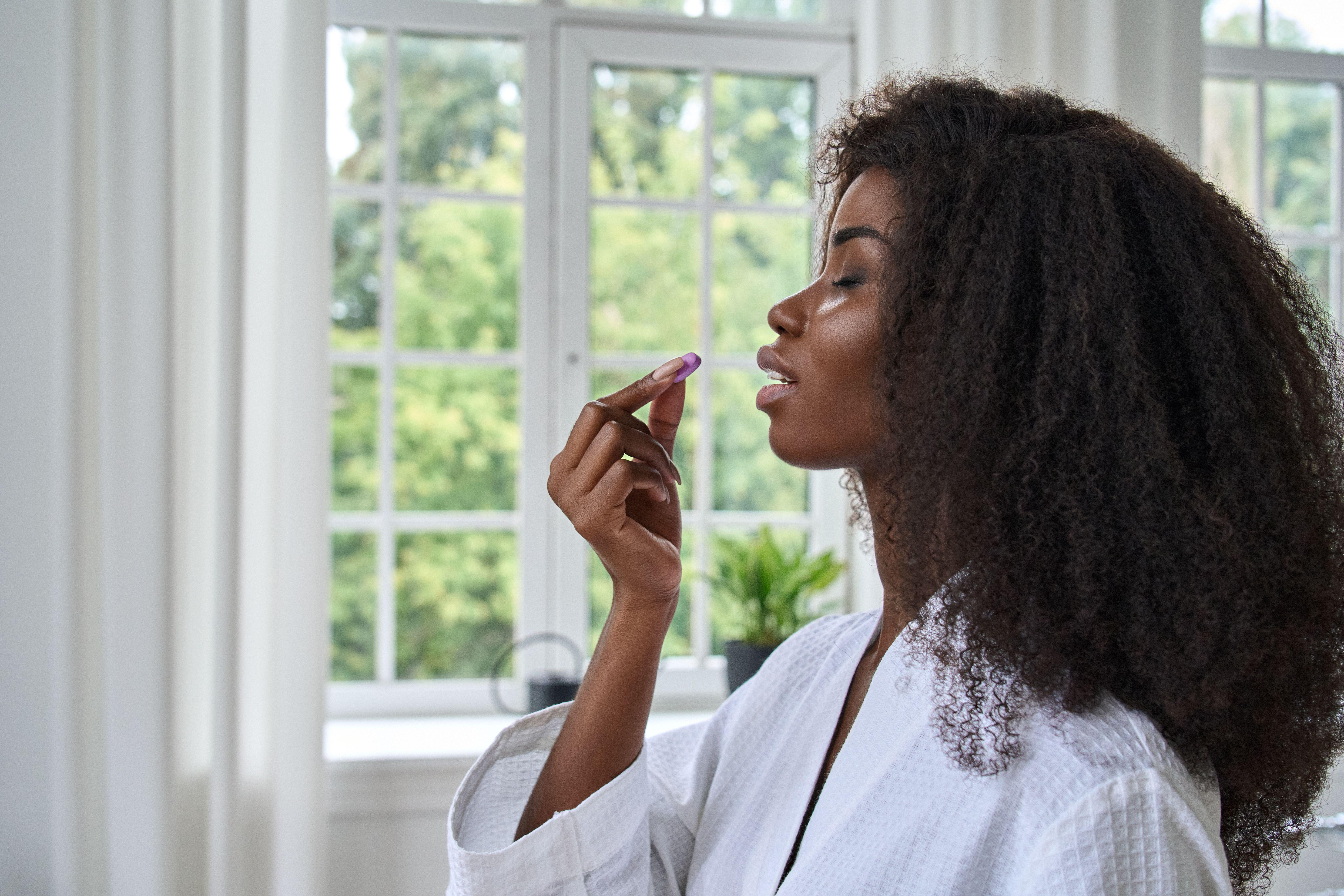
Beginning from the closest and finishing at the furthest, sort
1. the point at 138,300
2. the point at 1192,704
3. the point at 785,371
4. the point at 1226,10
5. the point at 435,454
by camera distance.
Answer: the point at 1192,704 → the point at 785,371 → the point at 138,300 → the point at 1226,10 → the point at 435,454

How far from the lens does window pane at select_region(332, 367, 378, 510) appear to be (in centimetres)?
344

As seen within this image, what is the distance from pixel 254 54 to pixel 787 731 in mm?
1682

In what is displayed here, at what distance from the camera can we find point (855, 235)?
36.4 inches

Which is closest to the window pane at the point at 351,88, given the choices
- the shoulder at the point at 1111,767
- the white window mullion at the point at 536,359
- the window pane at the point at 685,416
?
the white window mullion at the point at 536,359

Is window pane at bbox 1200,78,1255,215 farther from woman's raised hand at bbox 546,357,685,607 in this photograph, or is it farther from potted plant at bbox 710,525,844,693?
woman's raised hand at bbox 546,357,685,607

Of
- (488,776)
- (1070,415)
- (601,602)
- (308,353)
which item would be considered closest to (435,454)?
(601,602)

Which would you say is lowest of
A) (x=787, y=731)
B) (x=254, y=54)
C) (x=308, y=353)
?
(x=787, y=731)

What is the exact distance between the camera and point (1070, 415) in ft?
2.24

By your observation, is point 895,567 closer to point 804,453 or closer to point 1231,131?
point 804,453

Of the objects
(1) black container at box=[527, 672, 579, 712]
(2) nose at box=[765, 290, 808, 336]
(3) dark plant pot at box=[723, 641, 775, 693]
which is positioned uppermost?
(2) nose at box=[765, 290, 808, 336]

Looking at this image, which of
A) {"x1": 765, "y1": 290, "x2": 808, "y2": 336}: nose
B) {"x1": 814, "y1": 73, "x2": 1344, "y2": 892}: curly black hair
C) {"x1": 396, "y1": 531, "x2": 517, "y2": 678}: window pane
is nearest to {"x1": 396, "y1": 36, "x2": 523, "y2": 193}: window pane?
{"x1": 396, "y1": 531, "x2": 517, "y2": 678}: window pane

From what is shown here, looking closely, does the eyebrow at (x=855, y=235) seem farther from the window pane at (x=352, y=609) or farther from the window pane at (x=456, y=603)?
the window pane at (x=456, y=603)

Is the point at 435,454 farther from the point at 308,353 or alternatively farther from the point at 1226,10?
the point at 1226,10

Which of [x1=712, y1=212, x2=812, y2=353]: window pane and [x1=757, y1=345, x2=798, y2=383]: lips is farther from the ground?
[x1=712, y1=212, x2=812, y2=353]: window pane
